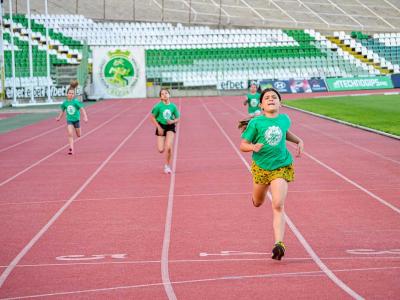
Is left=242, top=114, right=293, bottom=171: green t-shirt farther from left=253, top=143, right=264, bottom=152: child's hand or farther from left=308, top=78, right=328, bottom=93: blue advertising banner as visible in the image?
left=308, top=78, right=328, bottom=93: blue advertising banner

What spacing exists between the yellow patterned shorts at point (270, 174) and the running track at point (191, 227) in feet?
2.44

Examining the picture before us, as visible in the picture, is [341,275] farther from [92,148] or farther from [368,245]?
[92,148]

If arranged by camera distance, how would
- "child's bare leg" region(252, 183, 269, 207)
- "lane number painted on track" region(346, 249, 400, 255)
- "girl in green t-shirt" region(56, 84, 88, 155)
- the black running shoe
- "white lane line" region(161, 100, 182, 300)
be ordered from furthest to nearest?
1. "girl in green t-shirt" region(56, 84, 88, 155)
2. "child's bare leg" region(252, 183, 269, 207)
3. "lane number painted on track" region(346, 249, 400, 255)
4. the black running shoe
5. "white lane line" region(161, 100, 182, 300)

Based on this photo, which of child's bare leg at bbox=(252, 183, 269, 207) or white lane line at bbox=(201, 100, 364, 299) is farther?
child's bare leg at bbox=(252, 183, 269, 207)

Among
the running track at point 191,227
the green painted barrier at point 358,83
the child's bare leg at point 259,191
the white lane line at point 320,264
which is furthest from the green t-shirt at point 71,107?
the green painted barrier at point 358,83

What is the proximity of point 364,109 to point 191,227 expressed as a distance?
92.2ft

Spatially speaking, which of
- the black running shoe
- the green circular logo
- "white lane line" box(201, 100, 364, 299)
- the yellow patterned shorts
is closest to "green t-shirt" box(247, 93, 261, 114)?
"white lane line" box(201, 100, 364, 299)

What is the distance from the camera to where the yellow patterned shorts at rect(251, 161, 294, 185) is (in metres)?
8.66

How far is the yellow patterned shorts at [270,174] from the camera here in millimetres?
8664

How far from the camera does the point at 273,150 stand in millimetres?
8609

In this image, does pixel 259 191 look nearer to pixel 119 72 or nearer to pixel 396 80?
pixel 119 72

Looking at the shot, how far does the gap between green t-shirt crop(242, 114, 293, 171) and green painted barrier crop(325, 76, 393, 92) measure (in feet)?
165

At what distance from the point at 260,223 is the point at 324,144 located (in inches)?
471

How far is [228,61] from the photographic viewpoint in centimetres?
6288
